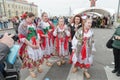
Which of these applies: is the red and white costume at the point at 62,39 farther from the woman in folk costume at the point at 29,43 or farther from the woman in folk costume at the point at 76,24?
the woman in folk costume at the point at 29,43

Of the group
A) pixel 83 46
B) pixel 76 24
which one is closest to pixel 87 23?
pixel 83 46

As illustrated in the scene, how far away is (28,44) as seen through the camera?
4480mm

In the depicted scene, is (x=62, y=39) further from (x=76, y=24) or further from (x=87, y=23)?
(x=87, y=23)

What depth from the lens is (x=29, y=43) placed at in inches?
176

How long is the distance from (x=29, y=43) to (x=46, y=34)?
3.58ft

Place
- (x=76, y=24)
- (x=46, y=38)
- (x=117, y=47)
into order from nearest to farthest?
(x=117, y=47) < (x=76, y=24) < (x=46, y=38)

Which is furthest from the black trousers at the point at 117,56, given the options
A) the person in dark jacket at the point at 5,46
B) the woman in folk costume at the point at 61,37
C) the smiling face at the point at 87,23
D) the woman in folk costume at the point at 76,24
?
the person in dark jacket at the point at 5,46

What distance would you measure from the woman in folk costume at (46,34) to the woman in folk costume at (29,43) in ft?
2.38

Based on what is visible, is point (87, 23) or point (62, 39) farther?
point (62, 39)

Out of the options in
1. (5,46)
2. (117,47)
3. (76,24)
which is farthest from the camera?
(76,24)

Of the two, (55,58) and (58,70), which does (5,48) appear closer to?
(58,70)

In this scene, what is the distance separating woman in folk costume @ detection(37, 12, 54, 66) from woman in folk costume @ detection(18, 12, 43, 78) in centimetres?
73

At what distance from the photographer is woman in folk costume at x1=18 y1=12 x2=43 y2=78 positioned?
4.45 meters

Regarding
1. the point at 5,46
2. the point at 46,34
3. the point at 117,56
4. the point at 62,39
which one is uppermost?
the point at 5,46
